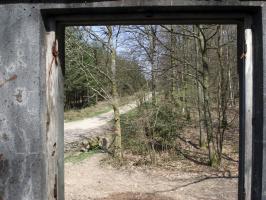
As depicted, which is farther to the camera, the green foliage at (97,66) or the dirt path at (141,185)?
the green foliage at (97,66)

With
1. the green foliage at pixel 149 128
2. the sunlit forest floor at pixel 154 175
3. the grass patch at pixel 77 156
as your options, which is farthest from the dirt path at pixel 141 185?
the green foliage at pixel 149 128

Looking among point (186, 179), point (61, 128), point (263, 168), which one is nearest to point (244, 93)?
point (263, 168)

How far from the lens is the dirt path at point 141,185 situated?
318 inches

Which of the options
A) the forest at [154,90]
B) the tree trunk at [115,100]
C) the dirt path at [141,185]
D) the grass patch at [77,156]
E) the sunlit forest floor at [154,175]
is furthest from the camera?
the grass patch at [77,156]

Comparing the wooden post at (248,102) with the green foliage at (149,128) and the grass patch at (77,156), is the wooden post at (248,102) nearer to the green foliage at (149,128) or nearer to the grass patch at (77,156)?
the green foliage at (149,128)

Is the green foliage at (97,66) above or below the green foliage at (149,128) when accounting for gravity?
above

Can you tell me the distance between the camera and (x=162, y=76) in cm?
1234

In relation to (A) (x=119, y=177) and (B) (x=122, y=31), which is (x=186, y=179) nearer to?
(A) (x=119, y=177)

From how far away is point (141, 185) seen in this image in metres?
9.18

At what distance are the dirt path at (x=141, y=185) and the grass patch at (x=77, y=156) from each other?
88 cm

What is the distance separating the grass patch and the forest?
2.49 ft

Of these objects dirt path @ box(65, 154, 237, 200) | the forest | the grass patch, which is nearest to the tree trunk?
the forest

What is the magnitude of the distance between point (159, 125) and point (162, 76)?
5.83 ft

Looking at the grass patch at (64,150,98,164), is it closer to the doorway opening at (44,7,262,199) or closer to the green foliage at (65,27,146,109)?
the green foliage at (65,27,146,109)
